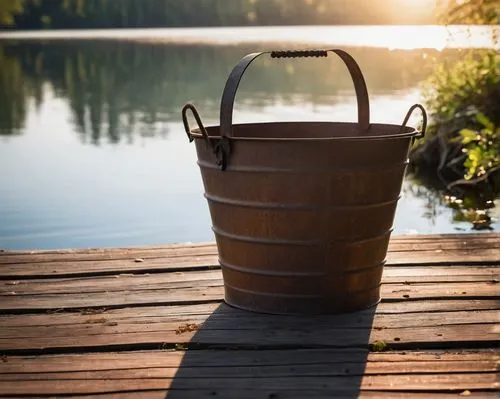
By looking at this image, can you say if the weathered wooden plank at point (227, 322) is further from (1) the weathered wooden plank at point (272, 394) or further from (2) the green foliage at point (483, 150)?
(2) the green foliage at point (483, 150)

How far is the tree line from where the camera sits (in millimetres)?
72625

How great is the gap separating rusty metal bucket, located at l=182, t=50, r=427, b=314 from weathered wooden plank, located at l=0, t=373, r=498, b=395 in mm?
697

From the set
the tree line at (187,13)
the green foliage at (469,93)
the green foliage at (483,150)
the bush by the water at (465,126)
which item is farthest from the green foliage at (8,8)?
the green foliage at (483,150)

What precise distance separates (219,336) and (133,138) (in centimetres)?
1184

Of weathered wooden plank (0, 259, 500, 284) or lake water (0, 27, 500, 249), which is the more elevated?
weathered wooden plank (0, 259, 500, 284)

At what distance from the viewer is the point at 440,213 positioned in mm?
8641

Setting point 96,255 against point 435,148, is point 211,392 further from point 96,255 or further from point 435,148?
point 435,148

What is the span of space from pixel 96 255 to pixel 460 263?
1.72 metres

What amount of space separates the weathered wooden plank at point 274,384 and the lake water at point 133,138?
193 inches

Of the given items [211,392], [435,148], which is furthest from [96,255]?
[435,148]

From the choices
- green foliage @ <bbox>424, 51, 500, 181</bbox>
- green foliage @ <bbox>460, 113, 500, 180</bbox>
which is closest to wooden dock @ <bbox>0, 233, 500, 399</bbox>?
green foliage @ <bbox>460, 113, 500, 180</bbox>

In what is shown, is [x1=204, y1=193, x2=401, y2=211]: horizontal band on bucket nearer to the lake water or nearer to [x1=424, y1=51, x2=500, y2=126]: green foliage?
the lake water

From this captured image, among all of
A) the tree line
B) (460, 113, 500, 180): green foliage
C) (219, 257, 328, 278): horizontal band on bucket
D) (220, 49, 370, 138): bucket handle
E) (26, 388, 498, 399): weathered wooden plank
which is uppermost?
(220, 49, 370, 138): bucket handle

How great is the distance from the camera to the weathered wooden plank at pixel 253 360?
10.2 feet
